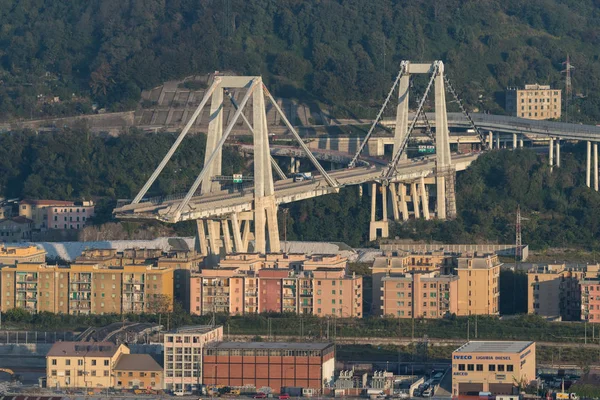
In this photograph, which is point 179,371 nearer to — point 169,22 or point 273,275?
point 273,275

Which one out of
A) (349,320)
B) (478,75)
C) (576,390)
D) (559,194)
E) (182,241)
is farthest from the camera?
(478,75)

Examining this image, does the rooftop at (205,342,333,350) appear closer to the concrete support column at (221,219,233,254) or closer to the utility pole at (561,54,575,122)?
the concrete support column at (221,219,233,254)

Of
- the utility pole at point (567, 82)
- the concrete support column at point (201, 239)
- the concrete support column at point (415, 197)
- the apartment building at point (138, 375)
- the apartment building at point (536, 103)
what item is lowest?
the apartment building at point (138, 375)

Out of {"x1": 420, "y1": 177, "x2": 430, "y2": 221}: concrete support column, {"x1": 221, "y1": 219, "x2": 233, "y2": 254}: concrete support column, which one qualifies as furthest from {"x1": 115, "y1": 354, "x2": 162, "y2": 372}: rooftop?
{"x1": 420, "y1": 177, "x2": 430, "y2": 221}: concrete support column

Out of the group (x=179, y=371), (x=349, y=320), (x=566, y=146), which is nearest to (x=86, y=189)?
(x=566, y=146)

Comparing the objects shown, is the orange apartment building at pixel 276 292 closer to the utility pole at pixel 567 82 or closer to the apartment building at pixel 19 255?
the apartment building at pixel 19 255

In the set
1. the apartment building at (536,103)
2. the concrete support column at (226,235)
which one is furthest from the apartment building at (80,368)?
the apartment building at (536,103)
